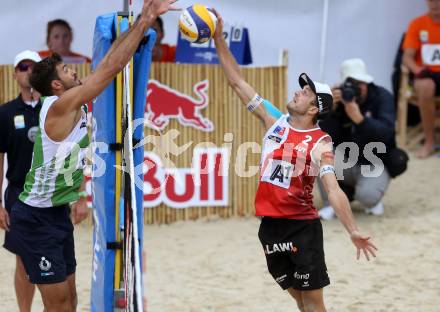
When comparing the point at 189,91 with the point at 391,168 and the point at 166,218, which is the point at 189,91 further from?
the point at 391,168

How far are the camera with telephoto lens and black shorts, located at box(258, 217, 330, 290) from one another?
3.00m

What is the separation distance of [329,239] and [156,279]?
5.90 ft

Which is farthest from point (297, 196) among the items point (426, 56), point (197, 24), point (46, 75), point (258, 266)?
point (426, 56)

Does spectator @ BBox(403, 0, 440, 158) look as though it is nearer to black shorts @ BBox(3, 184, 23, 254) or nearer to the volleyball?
the volleyball

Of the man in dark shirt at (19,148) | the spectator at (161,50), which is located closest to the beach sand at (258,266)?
the man in dark shirt at (19,148)

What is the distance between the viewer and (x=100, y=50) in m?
5.47

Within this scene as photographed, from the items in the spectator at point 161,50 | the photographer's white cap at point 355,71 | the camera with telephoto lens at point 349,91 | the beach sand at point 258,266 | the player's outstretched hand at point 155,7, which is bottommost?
the beach sand at point 258,266

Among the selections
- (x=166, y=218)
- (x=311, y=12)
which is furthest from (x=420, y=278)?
(x=311, y=12)

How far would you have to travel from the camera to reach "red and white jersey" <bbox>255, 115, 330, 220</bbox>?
5461 mm

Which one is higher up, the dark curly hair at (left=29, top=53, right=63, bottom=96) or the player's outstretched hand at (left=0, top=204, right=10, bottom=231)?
the dark curly hair at (left=29, top=53, right=63, bottom=96)

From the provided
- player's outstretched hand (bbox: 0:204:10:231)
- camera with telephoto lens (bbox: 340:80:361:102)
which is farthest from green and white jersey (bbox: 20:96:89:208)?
camera with telephoto lens (bbox: 340:80:361:102)

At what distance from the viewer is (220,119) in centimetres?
870

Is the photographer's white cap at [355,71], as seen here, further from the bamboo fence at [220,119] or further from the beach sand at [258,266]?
the beach sand at [258,266]

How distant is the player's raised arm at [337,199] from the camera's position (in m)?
5.03
